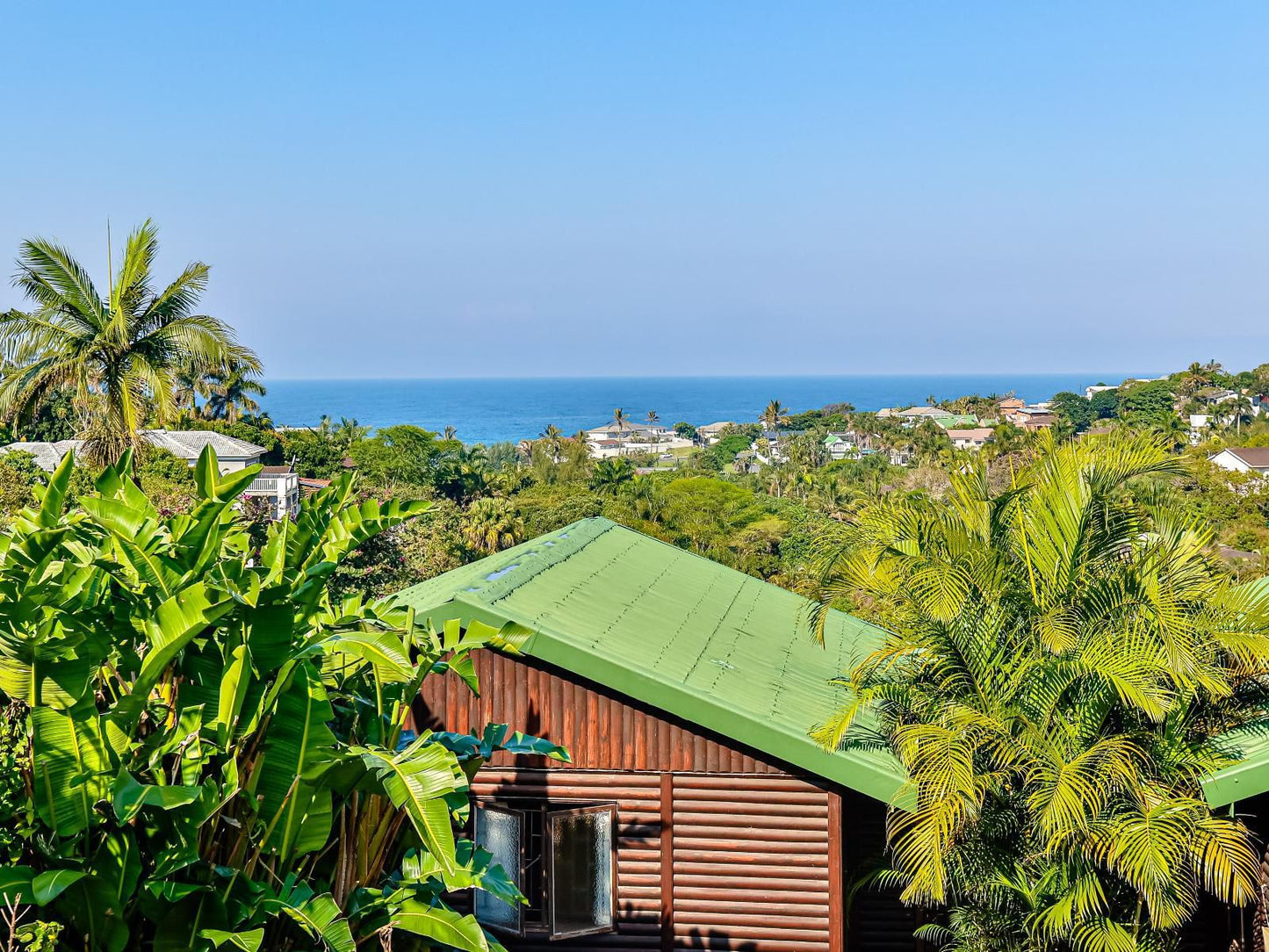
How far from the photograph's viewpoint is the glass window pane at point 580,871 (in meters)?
8.45

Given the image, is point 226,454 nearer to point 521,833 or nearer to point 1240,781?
point 521,833

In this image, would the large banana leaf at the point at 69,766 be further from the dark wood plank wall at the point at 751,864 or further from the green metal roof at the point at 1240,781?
the green metal roof at the point at 1240,781

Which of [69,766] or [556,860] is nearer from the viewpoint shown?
[69,766]

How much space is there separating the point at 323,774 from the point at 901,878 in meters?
4.71

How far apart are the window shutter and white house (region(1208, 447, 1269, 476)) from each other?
251ft

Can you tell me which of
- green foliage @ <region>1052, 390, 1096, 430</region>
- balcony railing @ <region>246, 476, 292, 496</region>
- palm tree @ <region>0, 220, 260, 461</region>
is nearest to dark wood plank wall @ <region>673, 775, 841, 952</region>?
palm tree @ <region>0, 220, 260, 461</region>

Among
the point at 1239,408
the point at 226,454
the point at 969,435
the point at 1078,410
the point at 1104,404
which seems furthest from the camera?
the point at 1078,410

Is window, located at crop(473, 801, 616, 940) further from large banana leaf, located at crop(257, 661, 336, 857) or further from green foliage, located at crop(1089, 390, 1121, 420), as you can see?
green foliage, located at crop(1089, 390, 1121, 420)

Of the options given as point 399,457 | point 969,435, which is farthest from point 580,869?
point 969,435

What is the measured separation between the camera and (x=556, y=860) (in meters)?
8.50

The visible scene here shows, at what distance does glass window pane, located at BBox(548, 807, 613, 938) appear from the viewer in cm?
845

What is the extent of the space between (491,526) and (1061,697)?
3870 centimetres

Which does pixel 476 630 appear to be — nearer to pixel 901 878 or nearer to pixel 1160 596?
pixel 901 878

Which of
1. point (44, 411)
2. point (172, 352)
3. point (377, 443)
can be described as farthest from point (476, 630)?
point (44, 411)
